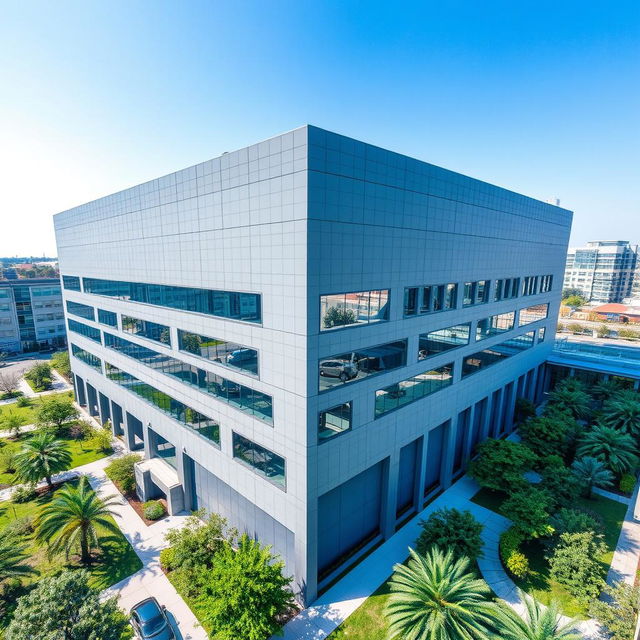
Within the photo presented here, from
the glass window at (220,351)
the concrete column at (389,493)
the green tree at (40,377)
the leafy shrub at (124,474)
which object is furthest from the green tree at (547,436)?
the green tree at (40,377)

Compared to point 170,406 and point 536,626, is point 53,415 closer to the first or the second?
point 170,406

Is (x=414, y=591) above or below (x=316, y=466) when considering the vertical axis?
below

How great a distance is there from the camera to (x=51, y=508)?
18281 millimetres

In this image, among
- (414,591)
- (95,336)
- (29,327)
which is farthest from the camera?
(29,327)

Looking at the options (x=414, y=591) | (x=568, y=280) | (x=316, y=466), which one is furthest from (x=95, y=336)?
(x=568, y=280)

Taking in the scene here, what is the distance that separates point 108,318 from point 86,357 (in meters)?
9.21

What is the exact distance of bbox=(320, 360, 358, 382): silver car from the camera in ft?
48.4

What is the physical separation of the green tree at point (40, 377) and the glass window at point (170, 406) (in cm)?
2499

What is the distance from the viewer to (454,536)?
1691 cm

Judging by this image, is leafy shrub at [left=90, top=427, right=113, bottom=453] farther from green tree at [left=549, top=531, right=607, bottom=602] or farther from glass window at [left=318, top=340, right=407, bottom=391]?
green tree at [left=549, top=531, right=607, bottom=602]

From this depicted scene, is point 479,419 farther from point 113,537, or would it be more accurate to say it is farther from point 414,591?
point 113,537

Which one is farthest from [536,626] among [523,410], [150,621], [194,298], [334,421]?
[523,410]

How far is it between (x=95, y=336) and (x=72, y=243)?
9186 mm

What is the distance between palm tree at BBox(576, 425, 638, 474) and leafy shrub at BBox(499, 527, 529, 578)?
432 inches
